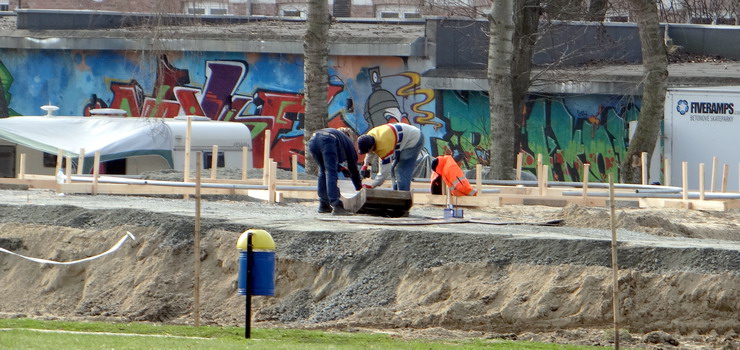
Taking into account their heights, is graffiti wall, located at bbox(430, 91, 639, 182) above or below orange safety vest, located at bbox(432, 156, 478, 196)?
above

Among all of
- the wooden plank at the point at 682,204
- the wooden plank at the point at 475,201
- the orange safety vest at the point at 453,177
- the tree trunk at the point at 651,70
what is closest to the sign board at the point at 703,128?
the tree trunk at the point at 651,70

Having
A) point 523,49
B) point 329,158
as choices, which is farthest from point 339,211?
point 523,49

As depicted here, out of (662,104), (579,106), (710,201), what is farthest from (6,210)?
(579,106)

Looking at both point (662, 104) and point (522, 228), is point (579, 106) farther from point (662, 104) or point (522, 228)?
point (522, 228)

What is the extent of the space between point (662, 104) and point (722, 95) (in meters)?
2.92

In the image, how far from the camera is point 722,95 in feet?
96.8

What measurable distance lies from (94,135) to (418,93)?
390 inches

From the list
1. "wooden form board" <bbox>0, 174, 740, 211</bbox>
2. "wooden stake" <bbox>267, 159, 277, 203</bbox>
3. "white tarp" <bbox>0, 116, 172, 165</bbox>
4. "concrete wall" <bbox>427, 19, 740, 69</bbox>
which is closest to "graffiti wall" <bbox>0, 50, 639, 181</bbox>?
"concrete wall" <bbox>427, 19, 740, 69</bbox>

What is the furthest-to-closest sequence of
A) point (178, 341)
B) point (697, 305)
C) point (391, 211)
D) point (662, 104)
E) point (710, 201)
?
point (662, 104), point (710, 201), point (391, 211), point (697, 305), point (178, 341)

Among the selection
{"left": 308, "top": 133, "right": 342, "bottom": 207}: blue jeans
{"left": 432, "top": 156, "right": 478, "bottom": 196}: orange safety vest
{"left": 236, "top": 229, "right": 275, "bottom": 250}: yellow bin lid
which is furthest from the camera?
{"left": 432, "top": 156, "right": 478, "bottom": 196}: orange safety vest

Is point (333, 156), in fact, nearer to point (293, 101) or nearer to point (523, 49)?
point (523, 49)

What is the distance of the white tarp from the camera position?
27.5 meters

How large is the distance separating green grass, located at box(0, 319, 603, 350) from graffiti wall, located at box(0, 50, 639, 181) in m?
21.6

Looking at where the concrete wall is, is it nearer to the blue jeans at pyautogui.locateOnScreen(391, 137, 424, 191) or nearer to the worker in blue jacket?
the blue jeans at pyautogui.locateOnScreen(391, 137, 424, 191)
